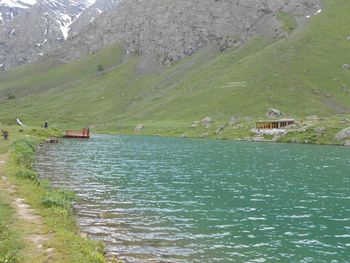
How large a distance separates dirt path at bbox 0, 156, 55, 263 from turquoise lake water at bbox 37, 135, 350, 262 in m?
3.33

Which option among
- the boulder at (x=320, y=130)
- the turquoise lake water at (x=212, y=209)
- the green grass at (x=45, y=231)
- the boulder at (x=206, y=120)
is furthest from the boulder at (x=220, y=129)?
the green grass at (x=45, y=231)

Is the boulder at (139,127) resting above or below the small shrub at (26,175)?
above

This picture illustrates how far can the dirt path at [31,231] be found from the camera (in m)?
20.9

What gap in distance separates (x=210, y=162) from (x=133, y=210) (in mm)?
36034

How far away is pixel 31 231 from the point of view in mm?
24625

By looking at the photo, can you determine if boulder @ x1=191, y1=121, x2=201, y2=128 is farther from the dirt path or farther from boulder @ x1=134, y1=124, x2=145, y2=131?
the dirt path

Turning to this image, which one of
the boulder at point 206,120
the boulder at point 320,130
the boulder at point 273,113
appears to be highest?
the boulder at point 273,113

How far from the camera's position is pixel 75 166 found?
61.6m

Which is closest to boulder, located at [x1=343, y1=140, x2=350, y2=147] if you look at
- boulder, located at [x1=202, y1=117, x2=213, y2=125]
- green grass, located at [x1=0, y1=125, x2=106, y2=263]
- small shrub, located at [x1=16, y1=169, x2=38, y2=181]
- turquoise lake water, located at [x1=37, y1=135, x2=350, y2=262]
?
turquoise lake water, located at [x1=37, y1=135, x2=350, y2=262]

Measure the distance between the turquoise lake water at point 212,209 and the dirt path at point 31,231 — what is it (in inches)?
131

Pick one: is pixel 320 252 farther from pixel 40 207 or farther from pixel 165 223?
pixel 40 207

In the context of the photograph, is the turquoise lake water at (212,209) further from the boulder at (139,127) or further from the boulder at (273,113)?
the boulder at (139,127)

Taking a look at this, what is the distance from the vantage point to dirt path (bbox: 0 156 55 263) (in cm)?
2091

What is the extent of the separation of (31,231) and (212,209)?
15735 millimetres
